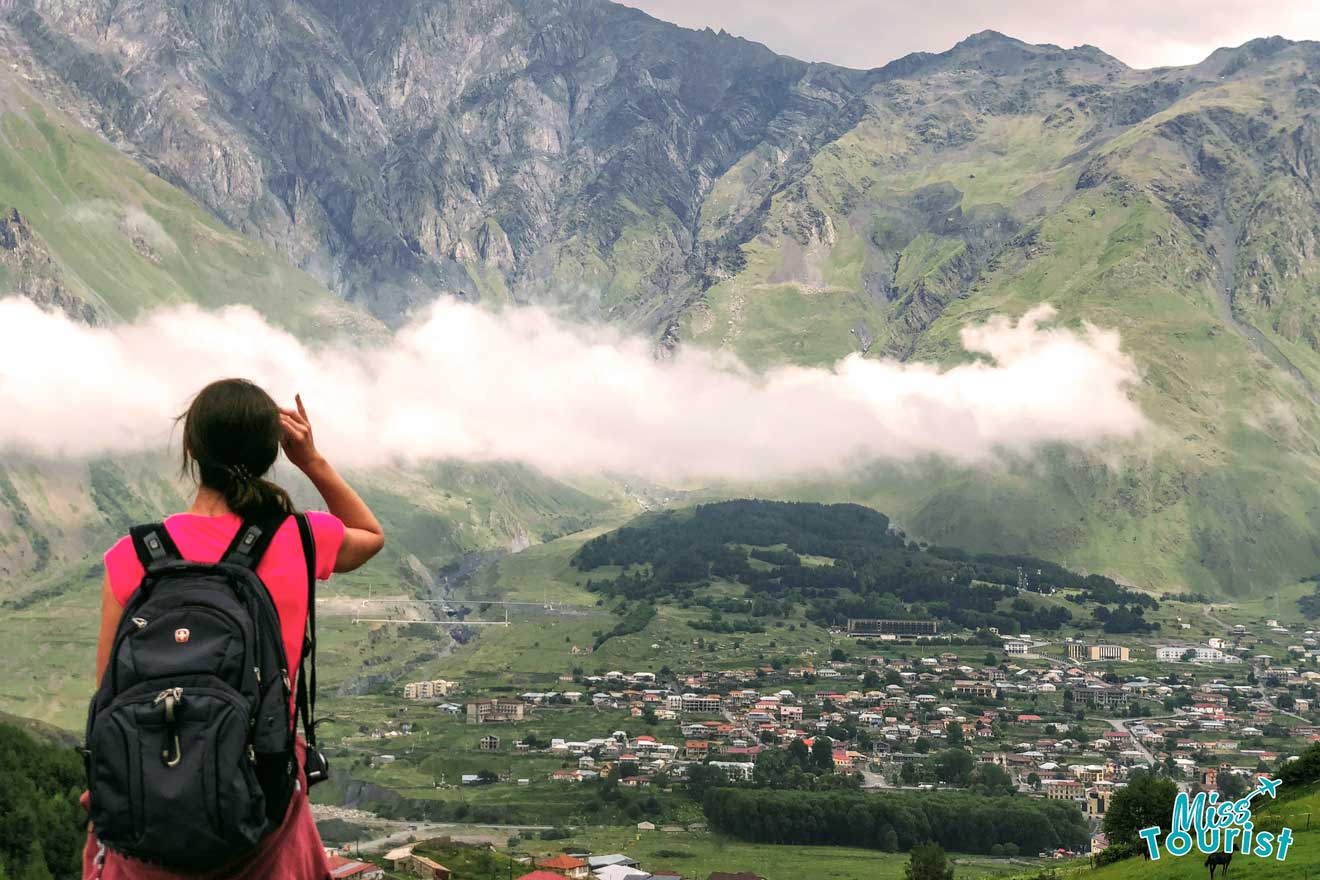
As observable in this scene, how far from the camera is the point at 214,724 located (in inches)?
360

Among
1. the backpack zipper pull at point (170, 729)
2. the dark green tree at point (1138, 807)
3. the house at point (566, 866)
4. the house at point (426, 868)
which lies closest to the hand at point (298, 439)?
the backpack zipper pull at point (170, 729)

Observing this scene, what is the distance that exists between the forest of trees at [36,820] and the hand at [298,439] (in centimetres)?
6557

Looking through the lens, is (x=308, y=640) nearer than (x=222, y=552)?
No

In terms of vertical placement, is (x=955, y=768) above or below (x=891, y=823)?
above

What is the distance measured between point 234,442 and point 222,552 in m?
0.77

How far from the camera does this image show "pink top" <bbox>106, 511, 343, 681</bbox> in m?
10.0

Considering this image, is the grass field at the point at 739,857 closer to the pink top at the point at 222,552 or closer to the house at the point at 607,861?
the house at the point at 607,861

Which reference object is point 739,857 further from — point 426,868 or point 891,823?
point 426,868

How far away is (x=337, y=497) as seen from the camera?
37.7 ft

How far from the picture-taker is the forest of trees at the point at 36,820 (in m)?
74.6

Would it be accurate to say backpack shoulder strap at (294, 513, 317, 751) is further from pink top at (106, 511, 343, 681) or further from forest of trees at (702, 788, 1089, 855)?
forest of trees at (702, 788, 1089, 855)

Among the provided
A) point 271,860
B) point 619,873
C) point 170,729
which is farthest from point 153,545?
point 619,873

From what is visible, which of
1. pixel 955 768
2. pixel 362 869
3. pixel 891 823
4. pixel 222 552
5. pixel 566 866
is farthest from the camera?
pixel 955 768

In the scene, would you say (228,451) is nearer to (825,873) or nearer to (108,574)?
(108,574)
